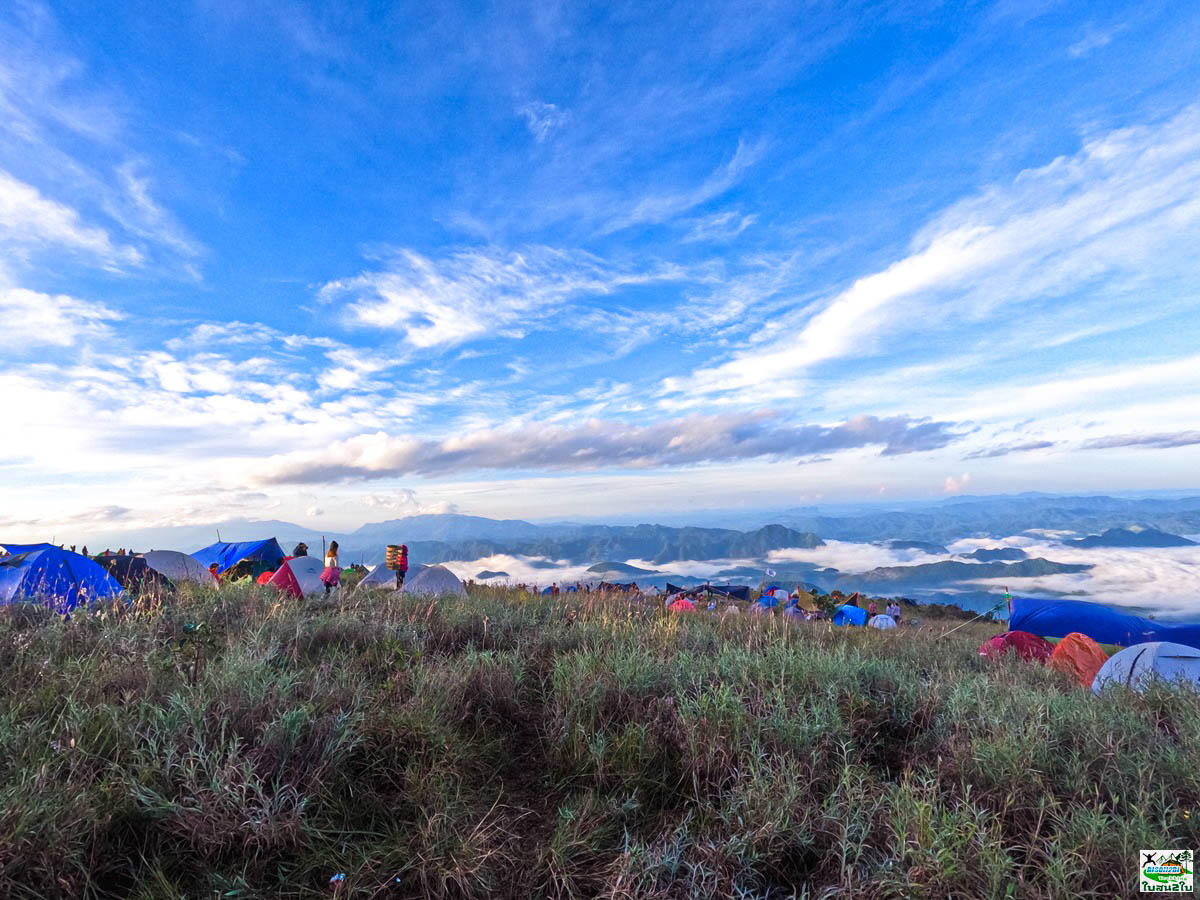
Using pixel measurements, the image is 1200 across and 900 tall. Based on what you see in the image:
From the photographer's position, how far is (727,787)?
3.81m

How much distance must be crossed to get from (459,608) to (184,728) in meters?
5.00

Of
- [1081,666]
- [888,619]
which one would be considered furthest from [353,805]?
[888,619]

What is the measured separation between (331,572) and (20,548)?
5532 mm

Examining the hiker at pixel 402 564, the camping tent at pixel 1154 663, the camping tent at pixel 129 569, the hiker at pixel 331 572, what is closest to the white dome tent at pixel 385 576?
the hiker at pixel 402 564

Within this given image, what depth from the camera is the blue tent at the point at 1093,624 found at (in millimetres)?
15117

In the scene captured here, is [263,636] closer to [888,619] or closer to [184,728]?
[184,728]

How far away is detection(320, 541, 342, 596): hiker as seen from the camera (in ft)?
41.3

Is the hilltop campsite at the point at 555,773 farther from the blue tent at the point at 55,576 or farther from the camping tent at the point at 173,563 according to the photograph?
the camping tent at the point at 173,563

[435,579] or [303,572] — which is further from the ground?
[303,572]

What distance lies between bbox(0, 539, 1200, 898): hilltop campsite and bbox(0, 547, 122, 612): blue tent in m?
4.58

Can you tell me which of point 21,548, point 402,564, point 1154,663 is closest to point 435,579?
point 402,564

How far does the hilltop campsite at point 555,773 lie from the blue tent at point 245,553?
67.8ft

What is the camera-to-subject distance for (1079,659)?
305 inches

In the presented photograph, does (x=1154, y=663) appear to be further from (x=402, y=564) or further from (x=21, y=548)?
(x=21, y=548)
